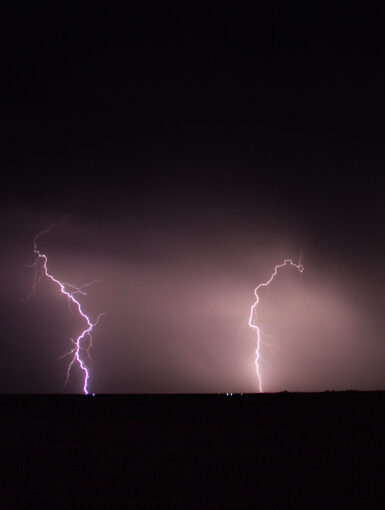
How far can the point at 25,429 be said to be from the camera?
279 cm

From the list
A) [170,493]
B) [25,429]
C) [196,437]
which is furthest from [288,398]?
[25,429]

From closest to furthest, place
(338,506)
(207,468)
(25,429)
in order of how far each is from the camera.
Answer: (338,506) < (207,468) < (25,429)

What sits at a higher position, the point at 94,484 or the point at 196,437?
the point at 196,437

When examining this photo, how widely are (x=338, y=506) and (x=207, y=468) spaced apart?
74 cm

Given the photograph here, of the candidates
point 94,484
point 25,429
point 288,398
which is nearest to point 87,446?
point 94,484

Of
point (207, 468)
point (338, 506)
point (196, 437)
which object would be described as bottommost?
point (338, 506)

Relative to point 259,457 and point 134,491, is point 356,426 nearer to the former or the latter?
point 259,457

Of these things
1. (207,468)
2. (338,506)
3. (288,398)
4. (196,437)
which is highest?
(288,398)

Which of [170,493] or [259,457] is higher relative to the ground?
[259,457]

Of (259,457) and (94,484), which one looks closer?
(259,457)

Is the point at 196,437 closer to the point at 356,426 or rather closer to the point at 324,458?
the point at 324,458

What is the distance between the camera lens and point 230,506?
2527 millimetres

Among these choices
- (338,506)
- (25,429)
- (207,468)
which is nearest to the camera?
(338,506)

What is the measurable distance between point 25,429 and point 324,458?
1.81m
